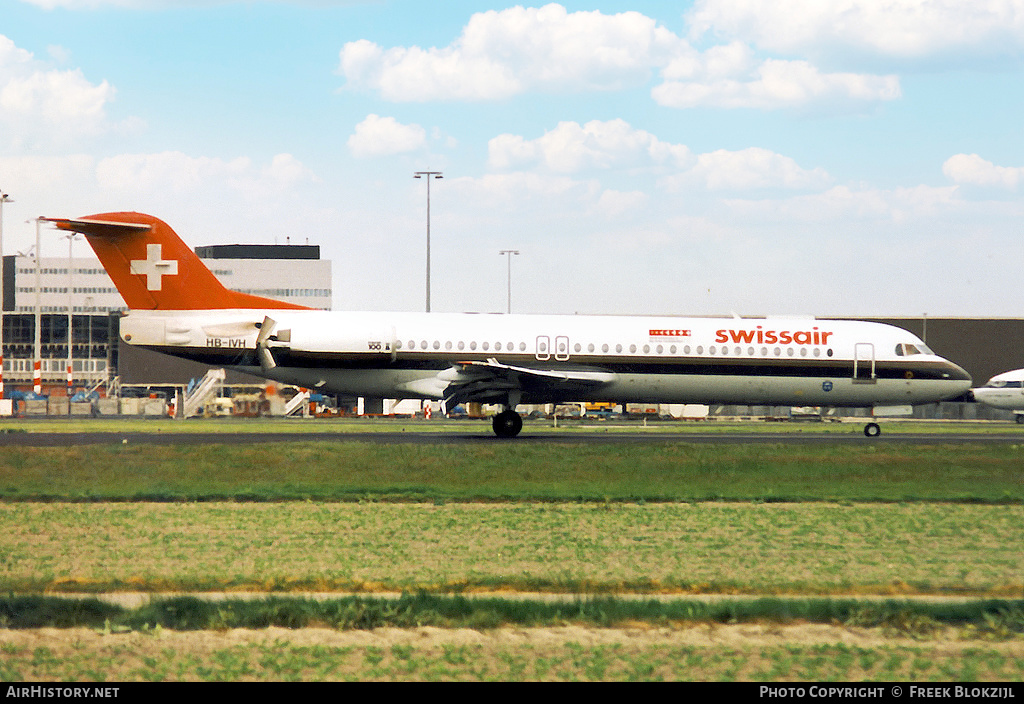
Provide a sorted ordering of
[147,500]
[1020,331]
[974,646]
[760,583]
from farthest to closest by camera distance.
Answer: [1020,331] → [147,500] → [760,583] → [974,646]

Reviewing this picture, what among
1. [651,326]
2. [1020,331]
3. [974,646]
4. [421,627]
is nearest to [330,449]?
[651,326]

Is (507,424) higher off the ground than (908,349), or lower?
lower

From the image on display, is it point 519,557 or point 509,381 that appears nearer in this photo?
point 519,557

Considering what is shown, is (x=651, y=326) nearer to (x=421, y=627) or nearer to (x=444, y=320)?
(x=444, y=320)

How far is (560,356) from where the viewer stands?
3183cm

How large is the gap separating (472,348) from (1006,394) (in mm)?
36213

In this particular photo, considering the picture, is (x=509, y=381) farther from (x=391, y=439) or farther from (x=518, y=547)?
(x=518, y=547)

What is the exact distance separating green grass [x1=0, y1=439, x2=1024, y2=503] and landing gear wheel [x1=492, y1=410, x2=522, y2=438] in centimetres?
448

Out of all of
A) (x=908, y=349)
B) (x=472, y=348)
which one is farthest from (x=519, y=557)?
(x=908, y=349)

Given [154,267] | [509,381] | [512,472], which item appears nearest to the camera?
[512,472]

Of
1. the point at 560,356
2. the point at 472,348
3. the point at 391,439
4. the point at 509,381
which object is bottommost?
the point at 391,439

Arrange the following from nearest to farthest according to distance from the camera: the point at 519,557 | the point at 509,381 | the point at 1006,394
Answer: the point at 519,557, the point at 509,381, the point at 1006,394

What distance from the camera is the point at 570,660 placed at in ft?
24.0
